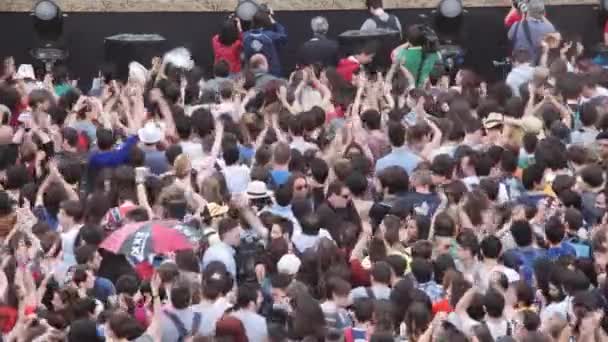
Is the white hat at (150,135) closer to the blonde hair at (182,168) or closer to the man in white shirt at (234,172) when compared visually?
the man in white shirt at (234,172)

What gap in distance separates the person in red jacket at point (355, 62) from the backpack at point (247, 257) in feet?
23.4

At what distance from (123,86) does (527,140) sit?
5621mm

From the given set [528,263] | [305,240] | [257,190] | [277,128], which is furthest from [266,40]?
[528,263]

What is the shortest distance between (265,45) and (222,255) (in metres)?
8.56

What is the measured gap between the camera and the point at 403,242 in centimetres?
1371

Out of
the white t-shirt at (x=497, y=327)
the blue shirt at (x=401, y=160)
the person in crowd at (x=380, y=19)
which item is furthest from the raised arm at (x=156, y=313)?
the person in crowd at (x=380, y=19)

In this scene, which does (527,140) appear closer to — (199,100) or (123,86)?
(199,100)

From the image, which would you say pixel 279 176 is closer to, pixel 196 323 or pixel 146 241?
pixel 146 241

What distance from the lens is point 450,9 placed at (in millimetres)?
23578

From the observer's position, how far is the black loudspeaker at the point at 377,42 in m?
22.0

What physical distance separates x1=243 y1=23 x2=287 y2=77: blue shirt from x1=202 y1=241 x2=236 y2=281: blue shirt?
8209 millimetres

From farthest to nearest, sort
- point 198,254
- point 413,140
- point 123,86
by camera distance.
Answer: point 123,86 < point 413,140 < point 198,254

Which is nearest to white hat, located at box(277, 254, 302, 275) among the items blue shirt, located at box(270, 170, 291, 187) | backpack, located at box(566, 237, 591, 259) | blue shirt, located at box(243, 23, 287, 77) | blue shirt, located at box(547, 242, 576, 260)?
blue shirt, located at box(547, 242, 576, 260)

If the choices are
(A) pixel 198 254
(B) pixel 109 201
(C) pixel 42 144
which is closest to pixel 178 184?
(B) pixel 109 201
